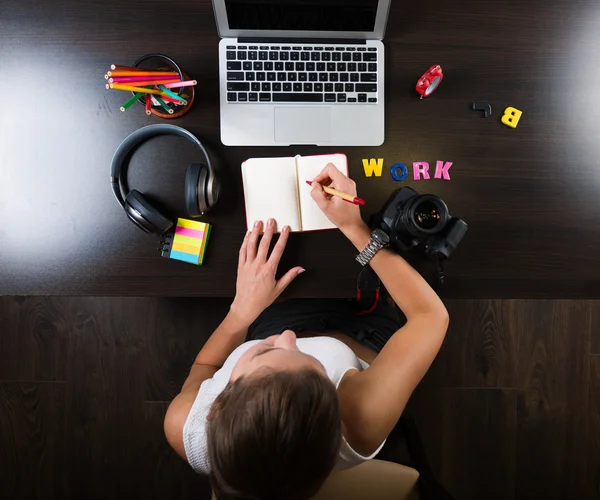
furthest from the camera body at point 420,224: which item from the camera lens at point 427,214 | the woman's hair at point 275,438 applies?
the woman's hair at point 275,438

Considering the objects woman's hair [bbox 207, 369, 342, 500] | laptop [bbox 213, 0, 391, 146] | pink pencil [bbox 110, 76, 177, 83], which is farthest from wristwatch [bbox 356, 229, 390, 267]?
pink pencil [bbox 110, 76, 177, 83]

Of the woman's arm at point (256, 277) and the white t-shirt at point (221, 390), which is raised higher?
the woman's arm at point (256, 277)

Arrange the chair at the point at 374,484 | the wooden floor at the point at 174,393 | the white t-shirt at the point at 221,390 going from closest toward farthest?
the white t-shirt at the point at 221,390 → the chair at the point at 374,484 → the wooden floor at the point at 174,393

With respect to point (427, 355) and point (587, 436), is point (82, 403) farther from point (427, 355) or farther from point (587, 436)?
point (587, 436)

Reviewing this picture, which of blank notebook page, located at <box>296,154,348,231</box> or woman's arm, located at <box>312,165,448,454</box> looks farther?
blank notebook page, located at <box>296,154,348,231</box>

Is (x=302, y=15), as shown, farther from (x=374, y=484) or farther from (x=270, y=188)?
(x=374, y=484)

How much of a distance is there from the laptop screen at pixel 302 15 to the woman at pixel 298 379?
298 mm

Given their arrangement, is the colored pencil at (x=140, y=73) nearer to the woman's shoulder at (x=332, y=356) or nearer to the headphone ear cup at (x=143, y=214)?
the headphone ear cup at (x=143, y=214)

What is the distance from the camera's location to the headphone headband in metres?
0.92

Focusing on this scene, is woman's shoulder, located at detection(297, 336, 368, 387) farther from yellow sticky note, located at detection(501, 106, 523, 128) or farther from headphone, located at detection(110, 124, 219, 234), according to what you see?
yellow sticky note, located at detection(501, 106, 523, 128)

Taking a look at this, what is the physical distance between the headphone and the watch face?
34cm

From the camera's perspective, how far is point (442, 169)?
0.99 metres

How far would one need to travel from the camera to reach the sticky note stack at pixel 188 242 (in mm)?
964

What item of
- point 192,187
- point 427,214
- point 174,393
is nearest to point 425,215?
point 427,214
